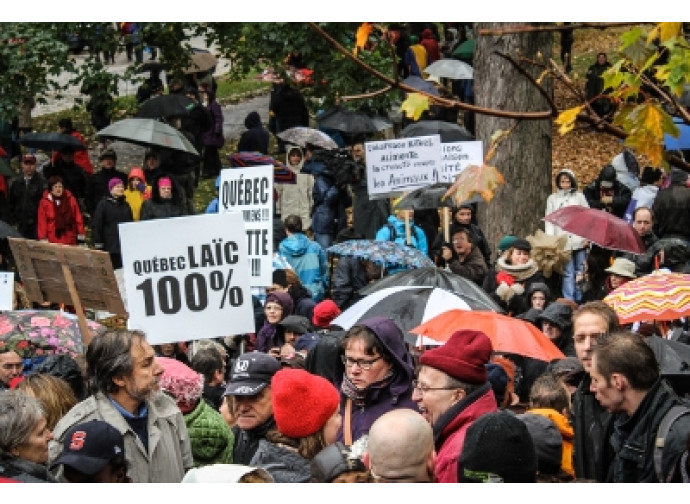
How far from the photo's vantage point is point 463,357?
5.95 meters

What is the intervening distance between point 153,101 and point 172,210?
399cm

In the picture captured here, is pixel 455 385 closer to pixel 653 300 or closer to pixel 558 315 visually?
pixel 653 300

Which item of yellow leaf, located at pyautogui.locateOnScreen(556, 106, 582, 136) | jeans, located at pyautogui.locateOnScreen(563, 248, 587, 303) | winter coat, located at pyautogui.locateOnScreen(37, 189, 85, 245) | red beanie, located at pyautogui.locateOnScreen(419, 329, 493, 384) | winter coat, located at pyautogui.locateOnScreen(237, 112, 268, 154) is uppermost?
yellow leaf, located at pyautogui.locateOnScreen(556, 106, 582, 136)

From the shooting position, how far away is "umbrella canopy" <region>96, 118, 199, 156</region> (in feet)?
58.2

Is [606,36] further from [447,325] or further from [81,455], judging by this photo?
[81,455]

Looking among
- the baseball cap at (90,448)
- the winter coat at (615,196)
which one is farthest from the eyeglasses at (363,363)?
the winter coat at (615,196)

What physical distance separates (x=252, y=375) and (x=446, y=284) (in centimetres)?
367

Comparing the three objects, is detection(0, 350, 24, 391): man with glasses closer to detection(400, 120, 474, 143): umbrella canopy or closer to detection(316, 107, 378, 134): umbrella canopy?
detection(400, 120, 474, 143): umbrella canopy

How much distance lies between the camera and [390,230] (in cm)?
1466

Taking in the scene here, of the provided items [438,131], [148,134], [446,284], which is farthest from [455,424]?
[438,131]

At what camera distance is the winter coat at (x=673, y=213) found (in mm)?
14367

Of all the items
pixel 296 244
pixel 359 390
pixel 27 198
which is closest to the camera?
pixel 359 390

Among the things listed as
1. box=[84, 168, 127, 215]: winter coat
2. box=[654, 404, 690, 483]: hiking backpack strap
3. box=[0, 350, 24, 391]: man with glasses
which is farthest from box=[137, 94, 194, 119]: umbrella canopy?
box=[654, 404, 690, 483]: hiking backpack strap

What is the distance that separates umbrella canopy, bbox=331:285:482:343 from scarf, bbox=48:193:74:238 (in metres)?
7.66
